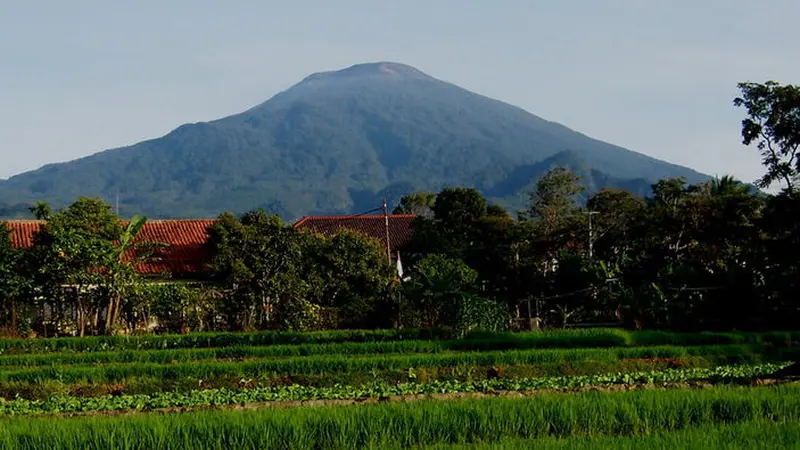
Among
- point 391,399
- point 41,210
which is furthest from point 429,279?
point 41,210

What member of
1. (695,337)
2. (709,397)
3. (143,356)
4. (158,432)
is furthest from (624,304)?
(158,432)

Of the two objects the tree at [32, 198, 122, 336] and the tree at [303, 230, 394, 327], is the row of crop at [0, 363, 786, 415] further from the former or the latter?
the tree at [303, 230, 394, 327]

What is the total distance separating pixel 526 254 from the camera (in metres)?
28.4

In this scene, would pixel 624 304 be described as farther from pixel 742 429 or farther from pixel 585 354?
pixel 742 429

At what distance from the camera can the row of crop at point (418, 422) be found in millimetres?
8477

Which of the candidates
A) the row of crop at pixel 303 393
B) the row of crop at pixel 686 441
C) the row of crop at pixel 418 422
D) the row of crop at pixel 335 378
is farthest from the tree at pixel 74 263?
the row of crop at pixel 686 441

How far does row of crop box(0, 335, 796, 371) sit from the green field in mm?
37

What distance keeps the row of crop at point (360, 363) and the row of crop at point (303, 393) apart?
7.05 feet

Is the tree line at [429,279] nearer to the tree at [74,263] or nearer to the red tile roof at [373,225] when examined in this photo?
the tree at [74,263]

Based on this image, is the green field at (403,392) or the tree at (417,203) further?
the tree at (417,203)

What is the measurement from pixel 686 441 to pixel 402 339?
14152 millimetres

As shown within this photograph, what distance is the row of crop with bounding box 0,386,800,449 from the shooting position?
8477 mm

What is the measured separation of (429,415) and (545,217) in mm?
25589

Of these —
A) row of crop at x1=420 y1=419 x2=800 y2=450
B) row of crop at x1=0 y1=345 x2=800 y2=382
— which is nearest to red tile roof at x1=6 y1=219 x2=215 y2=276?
row of crop at x1=0 y1=345 x2=800 y2=382
